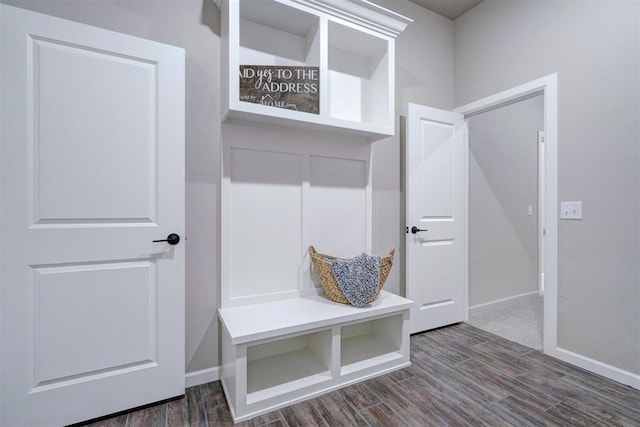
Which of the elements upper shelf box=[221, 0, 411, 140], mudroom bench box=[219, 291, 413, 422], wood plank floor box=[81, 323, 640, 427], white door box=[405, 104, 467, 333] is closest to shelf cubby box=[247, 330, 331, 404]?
mudroom bench box=[219, 291, 413, 422]

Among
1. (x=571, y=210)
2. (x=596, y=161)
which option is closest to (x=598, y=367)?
(x=571, y=210)

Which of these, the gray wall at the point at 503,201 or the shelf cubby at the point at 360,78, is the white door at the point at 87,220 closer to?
the shelf cubby at the point at 360,78

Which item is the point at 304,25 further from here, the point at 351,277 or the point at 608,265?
the point at 608,265

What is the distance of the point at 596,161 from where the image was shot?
195 centimetres

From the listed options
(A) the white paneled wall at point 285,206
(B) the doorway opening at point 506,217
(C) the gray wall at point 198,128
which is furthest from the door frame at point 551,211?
(C) the gray wall at point 198,128

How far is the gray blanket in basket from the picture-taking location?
6.25 feet

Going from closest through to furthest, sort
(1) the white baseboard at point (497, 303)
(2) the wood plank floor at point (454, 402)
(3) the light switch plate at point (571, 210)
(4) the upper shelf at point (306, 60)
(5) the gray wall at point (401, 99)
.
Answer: (2) the wood plank floor at point (454, 402)
(4) the upper shelf at point (306, 60)
(3) the light switch plate at point (571, 210)
(5) the gray wall at point (401, 99)
(1) the white baseboard at point (497, 303)

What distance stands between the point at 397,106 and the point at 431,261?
1.37m

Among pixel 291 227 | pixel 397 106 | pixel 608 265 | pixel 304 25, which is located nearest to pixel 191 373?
pixel 291 227

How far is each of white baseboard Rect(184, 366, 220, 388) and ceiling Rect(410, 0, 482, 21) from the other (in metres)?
3.28

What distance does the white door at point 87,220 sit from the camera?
136cm

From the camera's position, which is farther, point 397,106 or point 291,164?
point 397,106

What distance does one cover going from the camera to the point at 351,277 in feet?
6.27

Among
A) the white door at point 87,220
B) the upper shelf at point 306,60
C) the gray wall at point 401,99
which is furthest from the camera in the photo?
the gray wall at point 401,99
